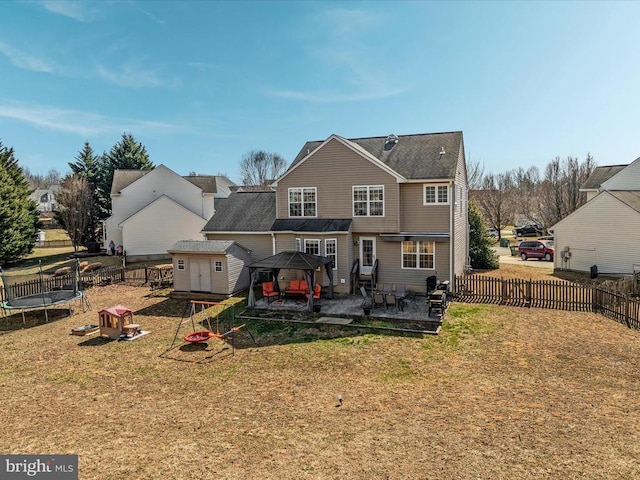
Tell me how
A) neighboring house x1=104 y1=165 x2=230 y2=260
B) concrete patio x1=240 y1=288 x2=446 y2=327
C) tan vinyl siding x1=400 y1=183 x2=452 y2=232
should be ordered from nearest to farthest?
concrete patio x1=240 y1=288 x2=446 y2=327 → tan vinyl siding x1=400 y1=183 x2=452 y2=232 → neighboring house x1=104 y1=165 x2=230 y2=260

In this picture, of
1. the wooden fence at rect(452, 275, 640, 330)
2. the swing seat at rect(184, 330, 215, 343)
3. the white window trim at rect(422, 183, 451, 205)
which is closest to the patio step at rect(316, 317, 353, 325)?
the swing seat at rect(184, 330, 215, 343)

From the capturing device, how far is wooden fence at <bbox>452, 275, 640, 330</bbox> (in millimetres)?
15188

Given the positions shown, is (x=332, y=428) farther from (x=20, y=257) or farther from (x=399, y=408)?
(x=20, y=257)

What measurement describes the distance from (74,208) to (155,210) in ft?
48.5

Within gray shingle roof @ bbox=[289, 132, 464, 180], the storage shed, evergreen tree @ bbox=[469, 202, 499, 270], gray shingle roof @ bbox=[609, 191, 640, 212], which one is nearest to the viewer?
gray shingle roof @ bbox=[289, 132, 464, 180]

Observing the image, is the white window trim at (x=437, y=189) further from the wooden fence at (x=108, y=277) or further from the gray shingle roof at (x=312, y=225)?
the wooden fence at (x=108, y=277)

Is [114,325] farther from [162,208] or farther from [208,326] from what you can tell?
[162,208]

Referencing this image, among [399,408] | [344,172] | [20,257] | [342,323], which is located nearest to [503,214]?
[344,172]

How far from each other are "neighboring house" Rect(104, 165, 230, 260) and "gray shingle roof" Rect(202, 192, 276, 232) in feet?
40.9

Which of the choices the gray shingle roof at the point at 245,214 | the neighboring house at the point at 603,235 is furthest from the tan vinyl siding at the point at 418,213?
the neighboring house at the point at 603,235

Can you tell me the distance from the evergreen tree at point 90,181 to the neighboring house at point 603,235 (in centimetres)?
4873

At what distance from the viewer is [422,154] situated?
70.0ft

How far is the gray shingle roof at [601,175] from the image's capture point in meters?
35.9

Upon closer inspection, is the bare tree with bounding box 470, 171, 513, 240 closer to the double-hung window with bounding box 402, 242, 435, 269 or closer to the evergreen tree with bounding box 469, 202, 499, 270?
the evergreen tree with bounding box 469, 202, 499, 270
